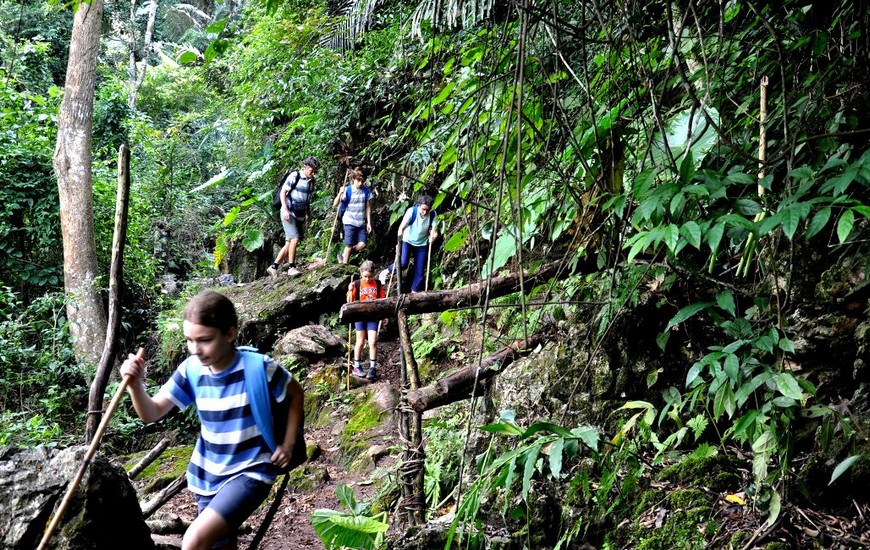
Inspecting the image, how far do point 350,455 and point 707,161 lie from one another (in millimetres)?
5637

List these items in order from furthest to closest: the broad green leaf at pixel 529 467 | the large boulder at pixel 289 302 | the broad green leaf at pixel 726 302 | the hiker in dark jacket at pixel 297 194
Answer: the large boulder at pixel 289 302 < the hiker in dark jacket at pixel 297 194 < the broad green leaf at pixel 726 302 < the broad green leaf at pixel 529 467

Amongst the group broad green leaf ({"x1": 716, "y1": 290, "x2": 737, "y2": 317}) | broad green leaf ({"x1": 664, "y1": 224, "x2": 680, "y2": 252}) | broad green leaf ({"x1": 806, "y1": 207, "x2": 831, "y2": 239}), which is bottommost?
broad green leaf ({"x1": 716, "y1": 290, "x2": 737, "y2": 317})

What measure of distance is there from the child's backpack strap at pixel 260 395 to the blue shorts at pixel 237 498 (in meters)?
0.18

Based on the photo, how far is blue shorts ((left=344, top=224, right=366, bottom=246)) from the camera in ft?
35.9

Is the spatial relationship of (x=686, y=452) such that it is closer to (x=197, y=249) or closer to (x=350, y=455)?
(x=350, y=455)

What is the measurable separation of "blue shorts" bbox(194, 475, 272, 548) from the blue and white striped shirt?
3cm

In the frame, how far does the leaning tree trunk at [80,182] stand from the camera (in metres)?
10.6

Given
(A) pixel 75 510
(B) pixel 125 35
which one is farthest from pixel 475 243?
(B) pixel 125 35

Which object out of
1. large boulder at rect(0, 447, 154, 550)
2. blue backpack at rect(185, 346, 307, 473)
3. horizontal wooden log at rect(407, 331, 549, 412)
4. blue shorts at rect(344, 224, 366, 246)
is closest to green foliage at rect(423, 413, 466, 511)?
horizontal wooden log at rect(407, 331, 549, 412)

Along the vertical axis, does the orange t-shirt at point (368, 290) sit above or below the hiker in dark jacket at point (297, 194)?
below

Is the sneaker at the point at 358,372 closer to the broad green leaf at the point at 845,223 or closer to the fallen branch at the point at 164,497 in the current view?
the fallen branch at the point at 164,497

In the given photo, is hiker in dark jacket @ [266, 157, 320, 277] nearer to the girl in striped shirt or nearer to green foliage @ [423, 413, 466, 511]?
green foliage @ [423, 413, 466, 511]

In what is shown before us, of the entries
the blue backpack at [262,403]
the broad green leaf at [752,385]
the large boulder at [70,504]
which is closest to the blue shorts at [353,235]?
the large boulder at [70,504]

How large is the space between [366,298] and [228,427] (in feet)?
19.0
